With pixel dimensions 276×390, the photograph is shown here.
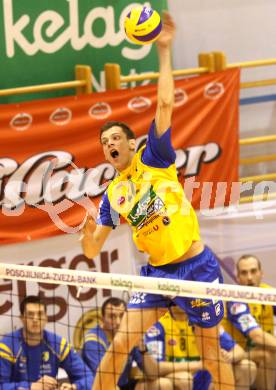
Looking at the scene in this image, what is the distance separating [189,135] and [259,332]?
2.26 m

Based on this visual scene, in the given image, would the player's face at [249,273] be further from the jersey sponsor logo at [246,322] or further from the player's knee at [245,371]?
the player's knee at [245,371]

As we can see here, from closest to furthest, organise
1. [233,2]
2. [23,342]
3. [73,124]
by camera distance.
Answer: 1. [23,342]
2. [73,124]
3. [233,2]

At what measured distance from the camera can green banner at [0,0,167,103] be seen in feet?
32.4

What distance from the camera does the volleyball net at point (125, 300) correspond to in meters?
6.83

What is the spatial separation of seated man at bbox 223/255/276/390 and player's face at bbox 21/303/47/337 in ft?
5.94

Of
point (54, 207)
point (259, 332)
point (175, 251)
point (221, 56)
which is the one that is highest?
point (221, 56)

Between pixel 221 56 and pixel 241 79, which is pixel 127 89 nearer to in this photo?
pixel 221 56

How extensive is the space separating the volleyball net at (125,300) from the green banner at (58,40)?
2028 mm

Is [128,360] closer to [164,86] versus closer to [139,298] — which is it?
[139,298]

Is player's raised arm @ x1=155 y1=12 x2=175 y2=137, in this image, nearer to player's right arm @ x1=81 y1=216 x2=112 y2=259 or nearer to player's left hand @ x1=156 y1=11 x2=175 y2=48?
player's left hand @ x1=156 y1=11 x2=175 y2=48

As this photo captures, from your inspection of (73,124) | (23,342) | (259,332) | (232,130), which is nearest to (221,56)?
(232,130)

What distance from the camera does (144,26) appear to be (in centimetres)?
680

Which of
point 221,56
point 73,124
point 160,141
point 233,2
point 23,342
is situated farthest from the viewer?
point 233,2

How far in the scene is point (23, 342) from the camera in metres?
8.85
